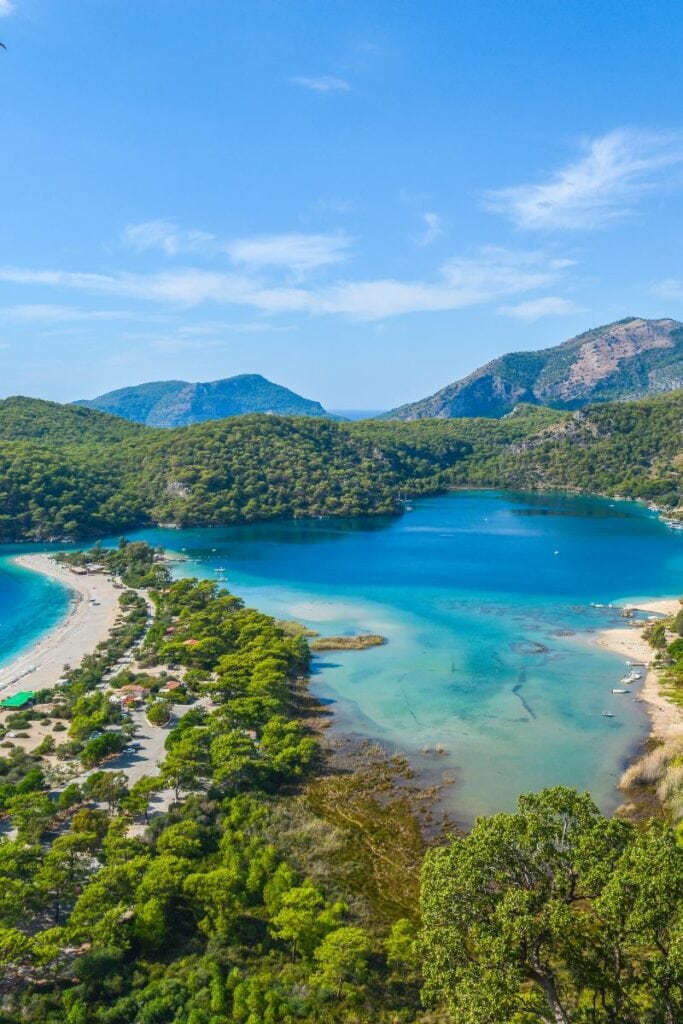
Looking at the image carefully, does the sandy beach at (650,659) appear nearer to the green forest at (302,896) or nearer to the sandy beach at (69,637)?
the green forest at (302,896)

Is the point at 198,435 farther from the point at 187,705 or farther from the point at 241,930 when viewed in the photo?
the point at 241,930

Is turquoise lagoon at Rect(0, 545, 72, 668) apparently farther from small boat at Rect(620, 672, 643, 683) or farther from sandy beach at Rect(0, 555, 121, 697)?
small boat at Rect(620, 672, 643, 683)

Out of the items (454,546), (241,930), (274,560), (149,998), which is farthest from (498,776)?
(454,546)

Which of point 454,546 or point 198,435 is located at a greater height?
point 198,435

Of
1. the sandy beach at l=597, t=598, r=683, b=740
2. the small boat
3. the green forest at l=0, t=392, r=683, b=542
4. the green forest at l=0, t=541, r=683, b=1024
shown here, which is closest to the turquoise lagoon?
the green forest at l=0, t=541, r=683, b=1024

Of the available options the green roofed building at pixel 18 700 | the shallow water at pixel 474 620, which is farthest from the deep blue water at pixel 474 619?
the green roofed building at pixel 18 700
